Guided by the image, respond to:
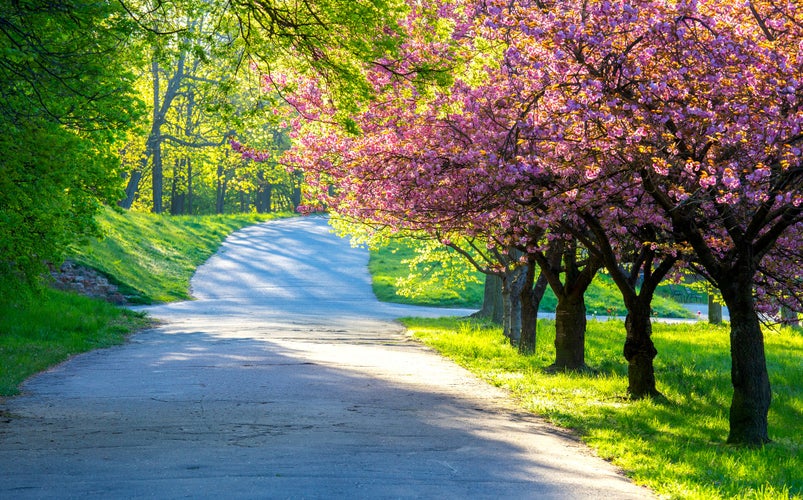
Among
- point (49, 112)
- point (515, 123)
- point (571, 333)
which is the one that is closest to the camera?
point (515, 123)

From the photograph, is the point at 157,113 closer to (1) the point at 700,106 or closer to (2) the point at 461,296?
(2) the point at 461,296

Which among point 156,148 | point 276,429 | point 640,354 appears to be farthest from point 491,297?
point 156,148

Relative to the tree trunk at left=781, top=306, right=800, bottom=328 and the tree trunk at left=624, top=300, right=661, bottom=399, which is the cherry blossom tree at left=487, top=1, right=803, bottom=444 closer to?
the tree trunk at left=624, top=300, right=661, bottom=399

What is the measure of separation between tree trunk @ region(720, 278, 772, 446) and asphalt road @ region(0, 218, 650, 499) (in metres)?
2.16

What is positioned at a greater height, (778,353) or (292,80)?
(292,80)

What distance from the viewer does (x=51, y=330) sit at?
18.8 m

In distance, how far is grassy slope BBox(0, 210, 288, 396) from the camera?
1590 centimetres

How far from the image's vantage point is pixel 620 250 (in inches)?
599

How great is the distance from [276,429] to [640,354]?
22.4 feet

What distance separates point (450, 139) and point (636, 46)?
446 cm

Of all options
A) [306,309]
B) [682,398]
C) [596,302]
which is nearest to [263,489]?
[682,398]

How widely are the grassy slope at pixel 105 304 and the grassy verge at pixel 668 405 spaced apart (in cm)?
778

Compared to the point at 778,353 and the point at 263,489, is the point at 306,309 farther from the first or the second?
the point at 263,489

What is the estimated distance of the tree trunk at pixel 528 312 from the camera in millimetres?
19609
